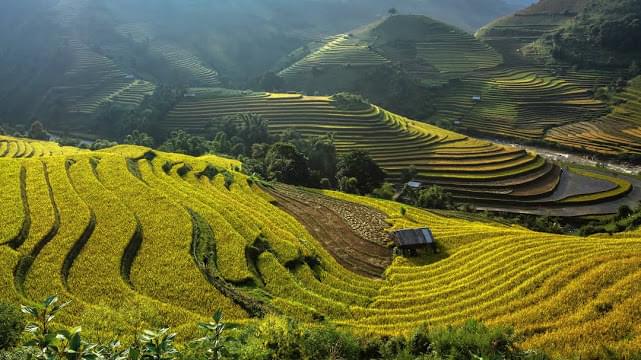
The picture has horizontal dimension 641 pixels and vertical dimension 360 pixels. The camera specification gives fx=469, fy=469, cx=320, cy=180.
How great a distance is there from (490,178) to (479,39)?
8753 cm

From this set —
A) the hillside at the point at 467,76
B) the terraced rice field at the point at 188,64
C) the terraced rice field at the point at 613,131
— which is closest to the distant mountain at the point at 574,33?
the hillside at the point at 467,76

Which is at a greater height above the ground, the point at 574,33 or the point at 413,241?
the point at 574,33

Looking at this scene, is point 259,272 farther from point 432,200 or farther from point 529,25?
point 529,25

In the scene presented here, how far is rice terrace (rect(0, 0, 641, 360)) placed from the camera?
15.9m

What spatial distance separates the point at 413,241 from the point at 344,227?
587 cm

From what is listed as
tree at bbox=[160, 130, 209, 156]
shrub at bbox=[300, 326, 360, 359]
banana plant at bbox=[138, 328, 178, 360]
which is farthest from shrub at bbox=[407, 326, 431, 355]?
tree at bbox=[160, 130, 209, 156]

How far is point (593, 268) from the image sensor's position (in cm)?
2045

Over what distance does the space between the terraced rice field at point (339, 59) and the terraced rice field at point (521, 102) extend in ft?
70.4

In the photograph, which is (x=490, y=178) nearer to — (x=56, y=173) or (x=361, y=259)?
(x=361, y=259)

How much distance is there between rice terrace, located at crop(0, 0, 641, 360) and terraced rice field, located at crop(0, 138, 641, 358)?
13 cm

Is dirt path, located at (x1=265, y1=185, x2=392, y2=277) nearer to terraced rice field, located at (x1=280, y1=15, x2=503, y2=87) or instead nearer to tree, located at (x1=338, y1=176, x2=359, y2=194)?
tree, located at (x1=338, y1=176, x2=359, y2=194)

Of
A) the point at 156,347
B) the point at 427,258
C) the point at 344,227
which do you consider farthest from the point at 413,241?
the point at 156,347

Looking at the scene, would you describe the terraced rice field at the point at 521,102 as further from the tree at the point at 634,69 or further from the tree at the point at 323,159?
the tree at the point at 323,159

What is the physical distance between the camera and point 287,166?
49531 millimetres
